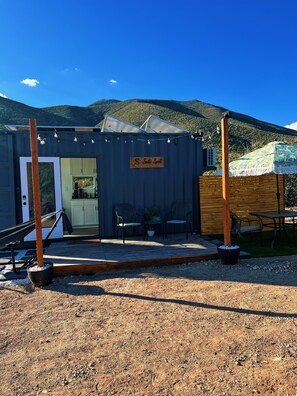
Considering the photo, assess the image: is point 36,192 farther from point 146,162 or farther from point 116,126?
point 116,126

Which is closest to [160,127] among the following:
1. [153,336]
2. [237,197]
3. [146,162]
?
[146,162]

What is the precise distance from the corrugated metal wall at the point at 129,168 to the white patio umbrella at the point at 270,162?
4.83 feet

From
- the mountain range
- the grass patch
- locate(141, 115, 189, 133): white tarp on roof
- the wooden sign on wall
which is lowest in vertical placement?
the grass patch

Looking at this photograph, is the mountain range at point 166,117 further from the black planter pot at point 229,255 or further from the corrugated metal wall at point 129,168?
the black planter pot at point 229,255

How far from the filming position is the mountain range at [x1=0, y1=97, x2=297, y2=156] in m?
22.1

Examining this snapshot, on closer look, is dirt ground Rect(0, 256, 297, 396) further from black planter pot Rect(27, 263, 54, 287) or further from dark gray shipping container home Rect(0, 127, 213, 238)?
dark gray shipping container home Rect(0, 127, 213, 238)

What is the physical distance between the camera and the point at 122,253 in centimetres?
502

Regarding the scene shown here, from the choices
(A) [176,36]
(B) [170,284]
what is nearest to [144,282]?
(B) [170,284]

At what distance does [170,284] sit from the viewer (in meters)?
3.76

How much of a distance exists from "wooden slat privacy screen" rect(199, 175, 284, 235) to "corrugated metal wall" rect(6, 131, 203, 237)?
26cm

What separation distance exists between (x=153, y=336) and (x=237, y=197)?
208 inches

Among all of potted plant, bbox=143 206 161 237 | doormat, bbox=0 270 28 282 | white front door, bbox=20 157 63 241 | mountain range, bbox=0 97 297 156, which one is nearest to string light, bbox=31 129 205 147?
white front door, bbox=20 157 63 241

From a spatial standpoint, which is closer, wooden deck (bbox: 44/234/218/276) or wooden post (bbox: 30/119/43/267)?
wooden post (bbox: 30/119/43/267)

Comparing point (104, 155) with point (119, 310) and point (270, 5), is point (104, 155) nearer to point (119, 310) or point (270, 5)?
point (119, 310)
